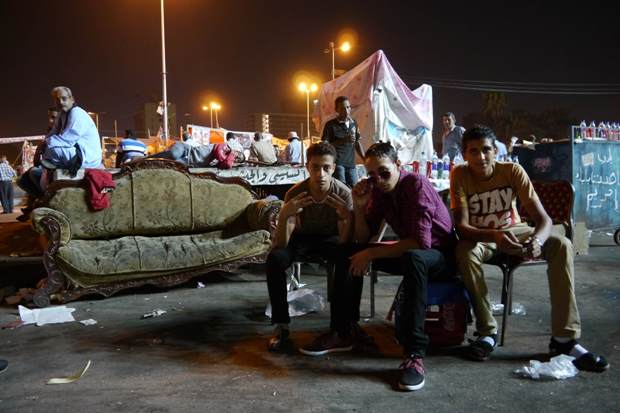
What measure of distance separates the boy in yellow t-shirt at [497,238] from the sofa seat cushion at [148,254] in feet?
9.78

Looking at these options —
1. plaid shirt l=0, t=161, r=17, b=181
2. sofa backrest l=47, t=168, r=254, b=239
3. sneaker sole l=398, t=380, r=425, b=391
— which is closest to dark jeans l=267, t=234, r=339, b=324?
sneaker sole l=398, t=380, r=425, b=391

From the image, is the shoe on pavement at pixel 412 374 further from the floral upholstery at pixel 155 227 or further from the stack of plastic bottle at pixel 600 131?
the stack of plastic bottle at pixel 600 131

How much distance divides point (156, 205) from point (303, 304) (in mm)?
2461

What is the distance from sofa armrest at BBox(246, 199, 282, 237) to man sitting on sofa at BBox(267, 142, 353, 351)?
6.46 ft

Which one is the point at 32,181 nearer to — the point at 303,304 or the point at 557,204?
the point at 303,304

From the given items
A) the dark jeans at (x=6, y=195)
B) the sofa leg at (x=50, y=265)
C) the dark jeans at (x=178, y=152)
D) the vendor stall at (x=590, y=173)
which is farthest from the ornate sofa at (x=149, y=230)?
the dark jeans at (x=6, y=195)

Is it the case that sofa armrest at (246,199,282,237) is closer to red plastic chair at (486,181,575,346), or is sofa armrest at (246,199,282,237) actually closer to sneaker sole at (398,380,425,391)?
red plastic chair at (486,181,575,346)

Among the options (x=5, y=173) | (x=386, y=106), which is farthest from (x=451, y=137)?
(x=5, y=173)

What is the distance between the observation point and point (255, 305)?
4887mm

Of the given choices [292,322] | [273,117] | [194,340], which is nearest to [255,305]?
[292,322]

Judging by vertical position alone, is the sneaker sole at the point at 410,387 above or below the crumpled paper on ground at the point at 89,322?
above

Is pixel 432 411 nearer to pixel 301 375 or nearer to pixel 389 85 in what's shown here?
pixel 301 375

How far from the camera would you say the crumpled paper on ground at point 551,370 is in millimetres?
2936

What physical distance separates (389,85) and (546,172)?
3.63m
